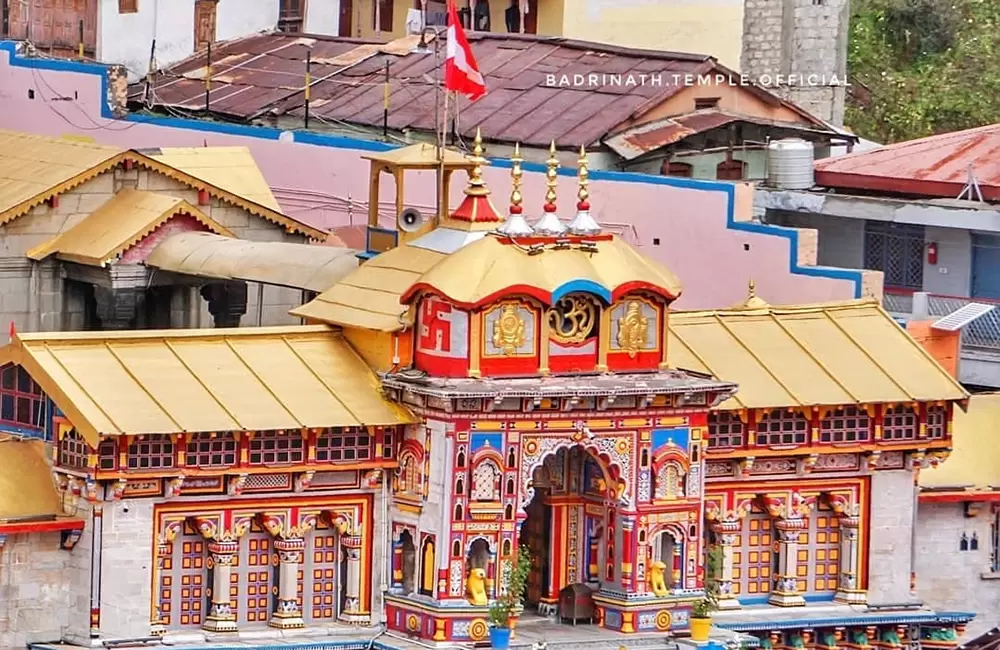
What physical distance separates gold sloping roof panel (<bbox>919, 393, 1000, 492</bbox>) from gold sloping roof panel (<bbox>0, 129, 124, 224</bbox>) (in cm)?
1120

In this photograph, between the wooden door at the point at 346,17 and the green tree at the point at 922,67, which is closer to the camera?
the wooden door at the point at 346,17

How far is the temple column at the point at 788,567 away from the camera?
4244cm

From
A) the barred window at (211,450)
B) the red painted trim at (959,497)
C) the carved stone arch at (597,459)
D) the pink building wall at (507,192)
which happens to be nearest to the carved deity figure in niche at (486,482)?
the carved stone arch at (597,459)

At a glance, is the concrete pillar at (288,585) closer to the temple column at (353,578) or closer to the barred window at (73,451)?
the temple column at (353,578)

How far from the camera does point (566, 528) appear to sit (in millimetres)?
41156

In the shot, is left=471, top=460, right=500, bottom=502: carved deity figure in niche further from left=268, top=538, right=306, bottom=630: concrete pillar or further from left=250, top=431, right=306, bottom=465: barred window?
left=268, top=538, right=306, bottom=630: concrete pillar

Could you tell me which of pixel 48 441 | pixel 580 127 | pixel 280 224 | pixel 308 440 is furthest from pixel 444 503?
pixel 580 127

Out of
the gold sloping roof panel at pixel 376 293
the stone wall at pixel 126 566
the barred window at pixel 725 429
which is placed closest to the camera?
the stone wall at pixel 126 566

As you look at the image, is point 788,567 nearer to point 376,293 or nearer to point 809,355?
point 809,355

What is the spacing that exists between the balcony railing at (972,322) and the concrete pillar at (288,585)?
13.3 metres

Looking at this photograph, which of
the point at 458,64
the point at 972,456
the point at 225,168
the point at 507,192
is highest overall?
the point at 458,64

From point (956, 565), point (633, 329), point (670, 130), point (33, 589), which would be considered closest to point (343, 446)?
point (633, 329)

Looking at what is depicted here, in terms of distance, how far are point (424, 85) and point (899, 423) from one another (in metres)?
16.3

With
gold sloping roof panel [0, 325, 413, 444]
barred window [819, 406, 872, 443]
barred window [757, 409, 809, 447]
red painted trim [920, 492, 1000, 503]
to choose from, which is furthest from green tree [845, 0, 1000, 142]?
gold sloping roof panel [0, 325, 413, 444]
